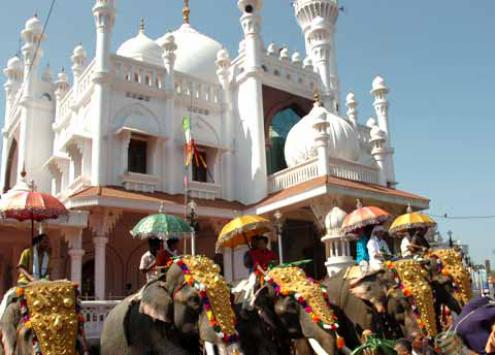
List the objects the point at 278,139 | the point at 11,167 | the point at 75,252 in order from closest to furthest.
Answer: the point at 75,252 → the point at 278,139 → the point at 11,167

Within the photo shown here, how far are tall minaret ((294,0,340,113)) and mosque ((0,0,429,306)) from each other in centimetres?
9

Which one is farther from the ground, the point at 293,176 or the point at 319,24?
the point at 319,24

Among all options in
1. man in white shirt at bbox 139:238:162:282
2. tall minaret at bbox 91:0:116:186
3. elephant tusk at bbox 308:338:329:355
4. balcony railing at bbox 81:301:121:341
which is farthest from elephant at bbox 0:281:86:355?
tall minaret at bbox 91:0:116:186

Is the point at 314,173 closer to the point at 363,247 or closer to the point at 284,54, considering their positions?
the point at 284,54

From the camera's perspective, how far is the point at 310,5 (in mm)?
25625

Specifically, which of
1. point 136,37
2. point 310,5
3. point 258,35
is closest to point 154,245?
point 258,35

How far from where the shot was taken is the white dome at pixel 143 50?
22.4 metres

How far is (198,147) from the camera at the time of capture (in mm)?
19281

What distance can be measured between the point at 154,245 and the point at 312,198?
9197mm

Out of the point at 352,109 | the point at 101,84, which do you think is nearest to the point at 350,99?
the point at 352,109

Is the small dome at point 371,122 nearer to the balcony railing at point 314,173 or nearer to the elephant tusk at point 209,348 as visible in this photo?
the balcony railing at point 314,173

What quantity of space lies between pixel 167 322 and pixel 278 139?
16.0 m

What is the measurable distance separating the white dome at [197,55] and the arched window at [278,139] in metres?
3.22

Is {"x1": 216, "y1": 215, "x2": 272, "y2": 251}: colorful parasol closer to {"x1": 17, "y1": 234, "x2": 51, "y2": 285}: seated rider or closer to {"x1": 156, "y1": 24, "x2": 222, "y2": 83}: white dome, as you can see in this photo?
{"x1": 17, "y1": 234, "x2": 51, "y2": 285}: seated rider
